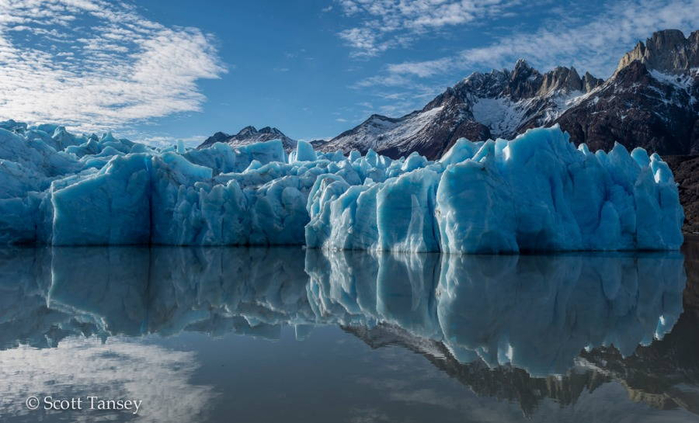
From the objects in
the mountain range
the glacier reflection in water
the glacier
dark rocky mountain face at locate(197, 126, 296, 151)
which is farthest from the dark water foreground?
dark rocky mountain face at locate(197, 126, 296, 151)

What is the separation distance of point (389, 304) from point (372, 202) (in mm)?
15228

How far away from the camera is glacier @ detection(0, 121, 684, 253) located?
21266 millimetres

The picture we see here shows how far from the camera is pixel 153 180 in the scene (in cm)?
2995

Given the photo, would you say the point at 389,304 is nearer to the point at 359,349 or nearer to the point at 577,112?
the point at 359,349

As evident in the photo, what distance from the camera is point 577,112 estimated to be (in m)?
105

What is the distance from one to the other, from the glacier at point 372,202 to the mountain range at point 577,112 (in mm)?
43041

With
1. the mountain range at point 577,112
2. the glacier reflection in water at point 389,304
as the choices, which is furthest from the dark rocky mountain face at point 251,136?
the glacier reflection in water at point 389,304

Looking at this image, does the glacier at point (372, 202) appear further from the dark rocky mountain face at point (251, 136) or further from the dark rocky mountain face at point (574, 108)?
the dark rocky mountain face at point (251, 136)

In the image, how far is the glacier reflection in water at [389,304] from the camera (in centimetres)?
649

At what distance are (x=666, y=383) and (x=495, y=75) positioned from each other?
156941 mm

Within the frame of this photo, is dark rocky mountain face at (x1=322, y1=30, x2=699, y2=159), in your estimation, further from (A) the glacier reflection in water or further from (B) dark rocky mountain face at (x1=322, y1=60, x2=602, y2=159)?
(A) the glacier reflection in water

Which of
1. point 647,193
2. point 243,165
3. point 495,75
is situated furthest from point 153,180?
point 495,75

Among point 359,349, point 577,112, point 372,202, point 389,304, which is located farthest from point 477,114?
point 359,349

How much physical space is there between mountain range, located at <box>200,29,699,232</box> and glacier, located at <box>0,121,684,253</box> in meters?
43.0
